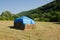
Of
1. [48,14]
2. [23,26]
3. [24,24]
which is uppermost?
[48,14]

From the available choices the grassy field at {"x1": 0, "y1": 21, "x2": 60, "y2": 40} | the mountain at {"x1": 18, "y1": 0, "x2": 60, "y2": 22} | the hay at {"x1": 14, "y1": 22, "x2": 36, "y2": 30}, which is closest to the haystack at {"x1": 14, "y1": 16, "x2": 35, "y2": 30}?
the hay at {"x1": 14, "y1": 22, "x2": 36, "y2": 30}

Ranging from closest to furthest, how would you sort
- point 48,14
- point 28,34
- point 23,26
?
point 28,34
point 23,26
point 48,14

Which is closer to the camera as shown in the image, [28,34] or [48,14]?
[28,34]

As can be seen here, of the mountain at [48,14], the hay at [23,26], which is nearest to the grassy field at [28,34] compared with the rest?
the hay at [23,26]

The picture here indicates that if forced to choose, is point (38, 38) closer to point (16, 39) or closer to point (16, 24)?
point (16, 39)

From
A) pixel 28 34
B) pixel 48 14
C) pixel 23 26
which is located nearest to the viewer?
pixel 28 34

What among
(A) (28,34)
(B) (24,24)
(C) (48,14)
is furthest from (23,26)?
(C) (48,14)

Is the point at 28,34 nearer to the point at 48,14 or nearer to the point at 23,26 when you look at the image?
the point at 23,26

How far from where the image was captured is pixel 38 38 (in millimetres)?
14031

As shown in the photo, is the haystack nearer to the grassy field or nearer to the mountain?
the grassy field

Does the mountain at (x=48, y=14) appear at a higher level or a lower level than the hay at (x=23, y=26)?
higher

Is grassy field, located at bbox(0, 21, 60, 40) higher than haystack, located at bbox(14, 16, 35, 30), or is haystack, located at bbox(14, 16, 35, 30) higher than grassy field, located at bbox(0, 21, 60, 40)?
haystack, located at bbox(14, 16, 35, 30)

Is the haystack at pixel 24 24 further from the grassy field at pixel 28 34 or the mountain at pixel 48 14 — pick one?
the mountain at pixel 48 14

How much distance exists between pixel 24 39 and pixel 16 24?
6550 millimetres
